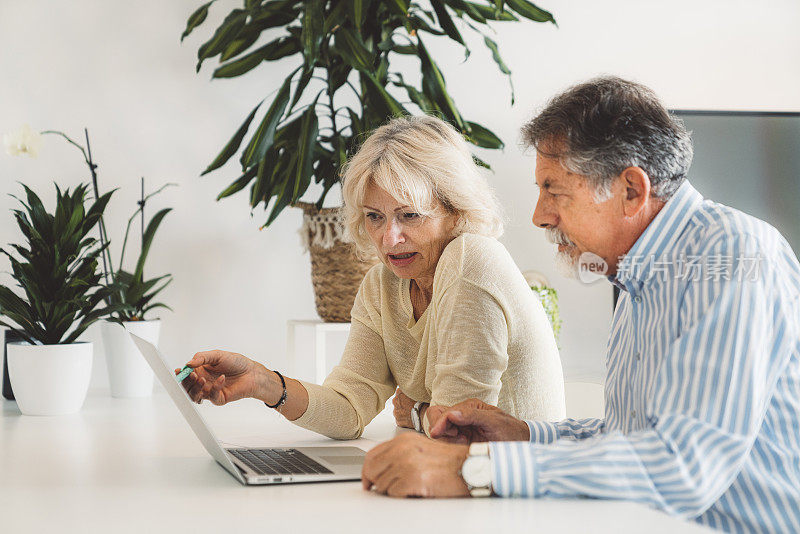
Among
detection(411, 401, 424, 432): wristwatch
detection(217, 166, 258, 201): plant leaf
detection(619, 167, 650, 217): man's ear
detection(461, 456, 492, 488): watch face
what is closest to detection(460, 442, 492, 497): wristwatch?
detection(461, 456, 492, 488): watch face

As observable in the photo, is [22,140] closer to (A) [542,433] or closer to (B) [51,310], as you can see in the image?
(B) [51,310]

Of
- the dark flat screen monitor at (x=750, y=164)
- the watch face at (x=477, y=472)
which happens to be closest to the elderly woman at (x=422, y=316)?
the watch face at (x=477, y=472)

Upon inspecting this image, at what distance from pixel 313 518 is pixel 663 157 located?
0.66 meters

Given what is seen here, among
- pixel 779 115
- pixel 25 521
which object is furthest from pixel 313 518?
pixel 779 115

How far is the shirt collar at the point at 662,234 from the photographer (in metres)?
1.09

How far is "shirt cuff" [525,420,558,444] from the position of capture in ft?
4.05

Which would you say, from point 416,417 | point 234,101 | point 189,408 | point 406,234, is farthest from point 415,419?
point 234,101

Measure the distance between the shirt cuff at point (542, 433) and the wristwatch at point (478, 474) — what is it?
13.0 inches

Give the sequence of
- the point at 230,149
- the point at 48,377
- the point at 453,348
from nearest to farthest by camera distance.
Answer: the point at 453,348 < the point at 48,377 < the point at 230,149

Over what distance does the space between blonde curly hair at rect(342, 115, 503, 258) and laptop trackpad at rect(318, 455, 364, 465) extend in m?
0.57

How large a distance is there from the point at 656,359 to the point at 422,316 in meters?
0.66

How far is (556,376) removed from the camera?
162 centimetres

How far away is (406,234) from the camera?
5.45ft

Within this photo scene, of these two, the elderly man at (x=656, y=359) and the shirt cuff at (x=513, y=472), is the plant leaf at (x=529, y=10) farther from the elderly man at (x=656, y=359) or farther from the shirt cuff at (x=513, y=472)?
the shirt cuff at (x=513, y=472)
